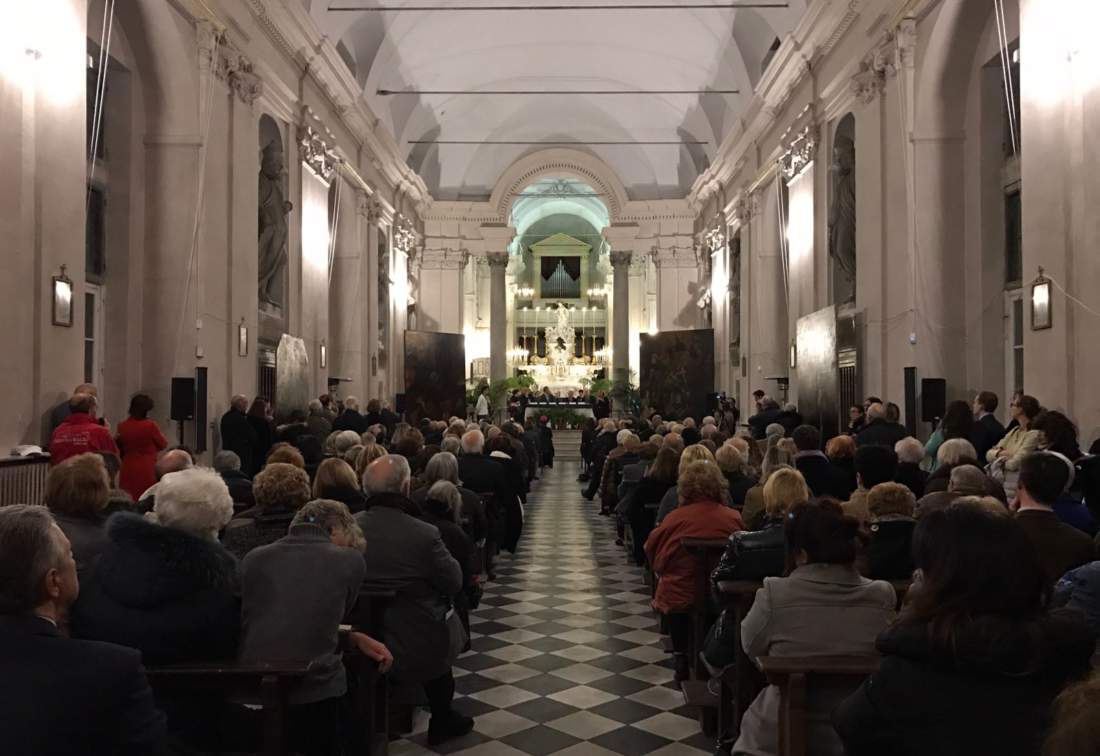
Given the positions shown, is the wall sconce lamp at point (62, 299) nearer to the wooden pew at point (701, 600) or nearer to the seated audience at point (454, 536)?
the seated audience at point (454, 536)

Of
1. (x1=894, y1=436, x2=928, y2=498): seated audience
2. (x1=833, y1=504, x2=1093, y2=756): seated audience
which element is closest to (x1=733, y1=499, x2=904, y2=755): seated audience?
(x1=833, y1=504, x2=1093, y2=756): seated audience

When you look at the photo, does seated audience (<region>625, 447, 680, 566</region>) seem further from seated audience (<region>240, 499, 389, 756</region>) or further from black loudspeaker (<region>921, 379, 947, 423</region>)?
seated audience (<region>240, 499, 389, 756</region>)

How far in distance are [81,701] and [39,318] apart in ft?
21.8

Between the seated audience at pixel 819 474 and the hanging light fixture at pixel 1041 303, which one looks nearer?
the seated audience at pixel 819 474

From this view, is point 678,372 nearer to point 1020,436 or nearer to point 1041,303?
point 1041,303

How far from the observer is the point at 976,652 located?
1979mm

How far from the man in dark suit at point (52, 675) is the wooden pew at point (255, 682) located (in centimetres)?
76

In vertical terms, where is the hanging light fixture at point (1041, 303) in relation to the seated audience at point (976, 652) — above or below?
above

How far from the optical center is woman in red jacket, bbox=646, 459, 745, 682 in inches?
222

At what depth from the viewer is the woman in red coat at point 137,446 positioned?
8703 mm

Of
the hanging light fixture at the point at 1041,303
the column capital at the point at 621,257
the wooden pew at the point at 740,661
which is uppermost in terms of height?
the column capital at the point at 621,257

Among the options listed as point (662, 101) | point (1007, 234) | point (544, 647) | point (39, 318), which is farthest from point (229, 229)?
point (662, 101)

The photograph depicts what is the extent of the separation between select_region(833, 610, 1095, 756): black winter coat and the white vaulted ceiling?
15.3m

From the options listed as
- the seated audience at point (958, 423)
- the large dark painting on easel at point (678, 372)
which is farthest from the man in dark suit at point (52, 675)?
the large dark painting on easel at point (678, 372)
